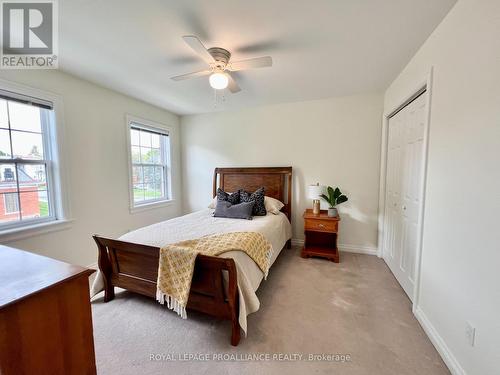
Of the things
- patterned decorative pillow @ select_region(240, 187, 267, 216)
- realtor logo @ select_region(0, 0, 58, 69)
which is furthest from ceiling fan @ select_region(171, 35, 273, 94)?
patterned decorative pillow @ select_region(240, 187, 267, 216)

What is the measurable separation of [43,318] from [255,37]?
230 cm

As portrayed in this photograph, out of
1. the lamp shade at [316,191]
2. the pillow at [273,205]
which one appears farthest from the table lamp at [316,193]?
the pillow at [273,205]

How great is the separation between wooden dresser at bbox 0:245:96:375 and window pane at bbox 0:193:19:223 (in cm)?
148

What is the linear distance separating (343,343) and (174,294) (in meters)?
1.39

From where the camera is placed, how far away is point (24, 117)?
2328 millimetres

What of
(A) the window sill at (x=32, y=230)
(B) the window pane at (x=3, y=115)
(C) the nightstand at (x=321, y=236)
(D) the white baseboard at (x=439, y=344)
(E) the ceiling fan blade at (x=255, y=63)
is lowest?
(D) the white baseboard at (x=439, y=344)

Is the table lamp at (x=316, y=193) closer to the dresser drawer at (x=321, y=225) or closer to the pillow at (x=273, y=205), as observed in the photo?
the dresser drawer at (x=321, y=225)

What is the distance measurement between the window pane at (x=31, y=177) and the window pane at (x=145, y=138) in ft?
4.95

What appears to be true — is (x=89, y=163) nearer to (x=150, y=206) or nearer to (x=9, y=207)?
(x=9, y=207)

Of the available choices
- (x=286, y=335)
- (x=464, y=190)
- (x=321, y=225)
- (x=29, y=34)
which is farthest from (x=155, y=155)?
(x=464, y=190)

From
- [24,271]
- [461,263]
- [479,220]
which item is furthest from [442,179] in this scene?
[24,271]

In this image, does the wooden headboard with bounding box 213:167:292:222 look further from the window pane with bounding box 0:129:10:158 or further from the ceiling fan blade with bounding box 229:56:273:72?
the window pane with bounding box 0:129:10:158

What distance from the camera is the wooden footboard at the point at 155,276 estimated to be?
1.64 meters

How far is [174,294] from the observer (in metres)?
1.78
